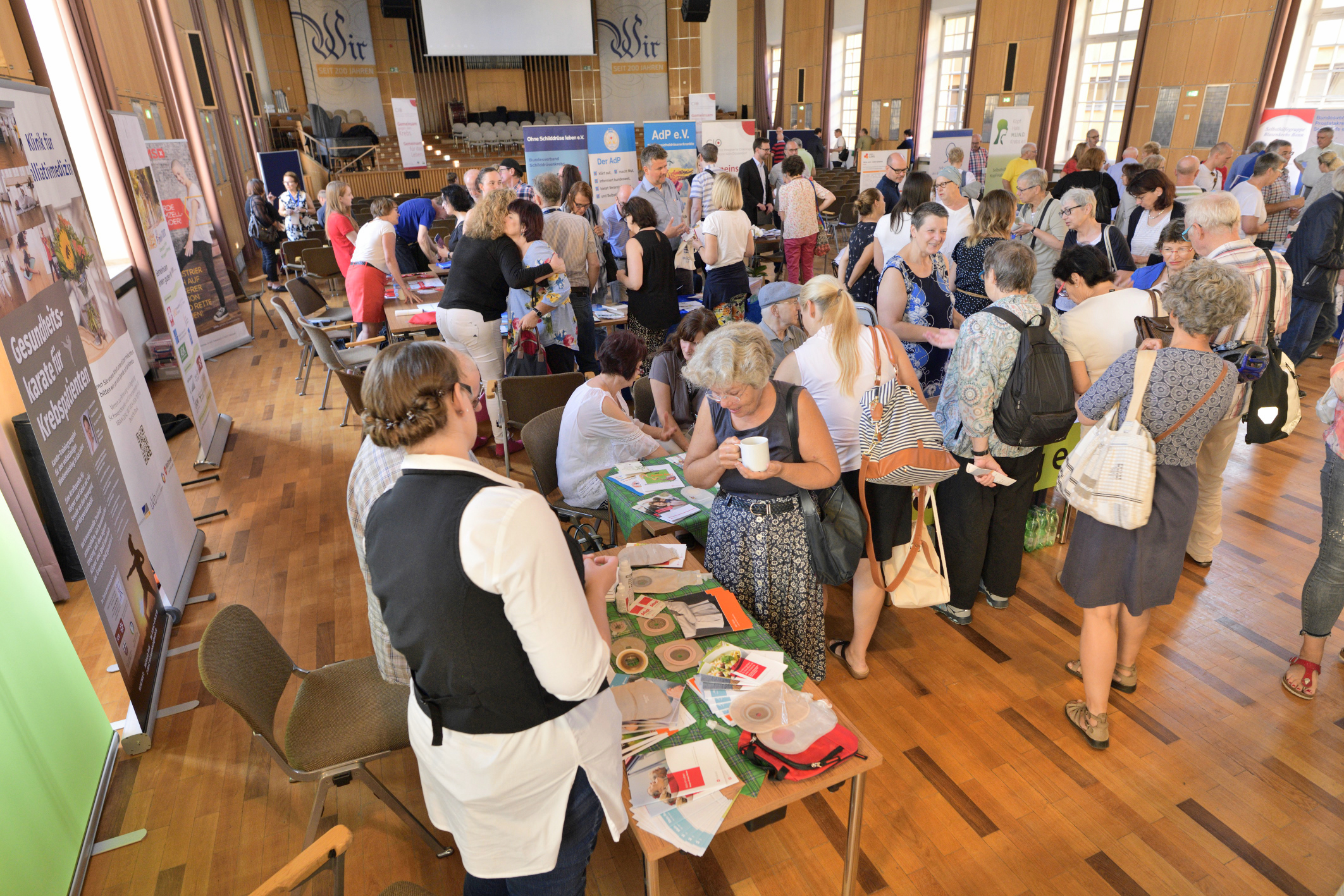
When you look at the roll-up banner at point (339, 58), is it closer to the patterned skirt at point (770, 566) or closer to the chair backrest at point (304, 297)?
the chair backrest at point (304, 297)

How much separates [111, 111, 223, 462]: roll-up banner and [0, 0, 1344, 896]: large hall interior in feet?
0.14

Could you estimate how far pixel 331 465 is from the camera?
17.0 feet

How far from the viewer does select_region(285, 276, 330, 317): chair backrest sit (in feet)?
20.8

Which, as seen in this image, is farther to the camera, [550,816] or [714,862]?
[714,862]

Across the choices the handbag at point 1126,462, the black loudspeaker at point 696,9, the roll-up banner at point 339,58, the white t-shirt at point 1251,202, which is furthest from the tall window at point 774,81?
the handbag at point 1126,462

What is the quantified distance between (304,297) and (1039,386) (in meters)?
6.02

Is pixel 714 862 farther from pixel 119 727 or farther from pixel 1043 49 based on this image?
pixel 1043 49

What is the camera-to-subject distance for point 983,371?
282 cm

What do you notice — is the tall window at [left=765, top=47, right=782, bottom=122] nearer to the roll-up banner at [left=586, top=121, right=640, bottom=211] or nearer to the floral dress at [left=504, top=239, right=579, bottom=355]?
the roll-up banner at [left=586, top=121, right=640, bottom=211]

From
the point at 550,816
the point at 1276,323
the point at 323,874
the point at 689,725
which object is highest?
the point at 1276,323

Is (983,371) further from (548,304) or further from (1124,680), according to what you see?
(548,304)

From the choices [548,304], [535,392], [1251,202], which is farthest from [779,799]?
[1251,202]

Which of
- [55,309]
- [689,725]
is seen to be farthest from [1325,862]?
[55,309]

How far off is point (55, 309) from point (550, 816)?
280 cm
